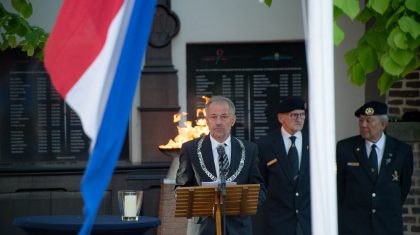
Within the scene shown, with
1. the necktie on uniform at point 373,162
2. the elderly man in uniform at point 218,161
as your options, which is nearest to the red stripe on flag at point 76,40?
the elderly man in uniform at point 218,161

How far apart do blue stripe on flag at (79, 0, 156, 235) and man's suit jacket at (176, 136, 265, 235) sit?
300 cm

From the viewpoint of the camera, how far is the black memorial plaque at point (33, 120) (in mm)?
14719

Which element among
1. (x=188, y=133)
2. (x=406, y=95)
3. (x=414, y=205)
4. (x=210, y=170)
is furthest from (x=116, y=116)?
(x=406, y=95)

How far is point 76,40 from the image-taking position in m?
6.31

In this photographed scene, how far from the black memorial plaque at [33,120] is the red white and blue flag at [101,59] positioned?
8362mm

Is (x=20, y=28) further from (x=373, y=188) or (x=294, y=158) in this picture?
(x=373, y=188)

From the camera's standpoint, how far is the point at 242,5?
14.6 m

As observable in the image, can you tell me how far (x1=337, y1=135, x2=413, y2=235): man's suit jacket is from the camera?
434 inches

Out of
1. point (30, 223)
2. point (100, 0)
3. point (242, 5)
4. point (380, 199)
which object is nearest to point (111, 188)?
point (242, 5)

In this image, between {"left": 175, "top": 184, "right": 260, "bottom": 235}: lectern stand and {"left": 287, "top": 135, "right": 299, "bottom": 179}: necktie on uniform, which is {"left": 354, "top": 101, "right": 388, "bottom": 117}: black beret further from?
{"left": 175, "top": 184, "right": 260, "bottom": 235}: lectern stand

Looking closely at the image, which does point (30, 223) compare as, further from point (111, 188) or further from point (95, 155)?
point (111, 188)

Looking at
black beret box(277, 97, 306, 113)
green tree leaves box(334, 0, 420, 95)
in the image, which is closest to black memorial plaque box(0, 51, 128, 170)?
black beret box(277, 97, 306, 113)

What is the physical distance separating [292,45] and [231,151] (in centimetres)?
546

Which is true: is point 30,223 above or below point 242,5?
below
